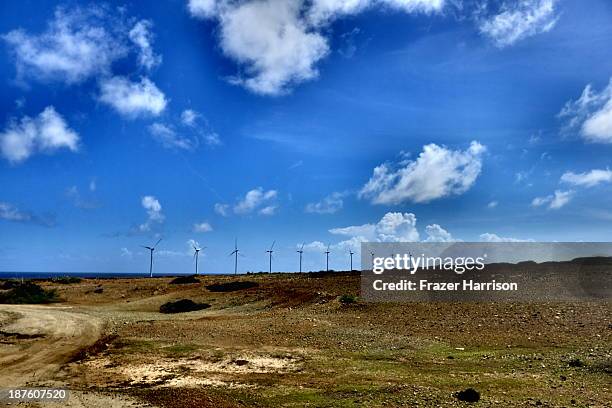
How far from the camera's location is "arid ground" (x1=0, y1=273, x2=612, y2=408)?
17.2 m

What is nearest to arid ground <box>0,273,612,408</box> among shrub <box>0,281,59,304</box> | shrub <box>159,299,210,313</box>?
shrub <box>159,299,210,313</box>

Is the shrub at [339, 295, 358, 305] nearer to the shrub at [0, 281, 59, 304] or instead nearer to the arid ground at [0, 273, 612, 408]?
the arid ground at [0, 273, 612, 408]

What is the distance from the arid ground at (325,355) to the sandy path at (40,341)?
0.25 feet

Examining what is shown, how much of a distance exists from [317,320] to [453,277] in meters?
18.8

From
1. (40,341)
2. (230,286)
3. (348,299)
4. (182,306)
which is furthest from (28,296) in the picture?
(348,299)

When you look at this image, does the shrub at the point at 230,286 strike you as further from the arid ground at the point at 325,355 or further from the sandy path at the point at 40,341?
the sandy path at the point at 40,341

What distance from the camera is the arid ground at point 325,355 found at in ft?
56.3

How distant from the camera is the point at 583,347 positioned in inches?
901

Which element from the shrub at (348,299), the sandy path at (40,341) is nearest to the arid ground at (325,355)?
the sandy path at (40,341)

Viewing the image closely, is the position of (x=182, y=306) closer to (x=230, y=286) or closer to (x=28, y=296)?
(x=230, y=286)

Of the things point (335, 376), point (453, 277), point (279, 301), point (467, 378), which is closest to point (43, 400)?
point (335, 376)

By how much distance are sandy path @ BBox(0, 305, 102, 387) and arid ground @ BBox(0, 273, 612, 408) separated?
8 cm

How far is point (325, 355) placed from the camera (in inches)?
914

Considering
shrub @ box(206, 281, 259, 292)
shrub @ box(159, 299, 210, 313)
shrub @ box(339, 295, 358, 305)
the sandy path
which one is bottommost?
the sandy path
